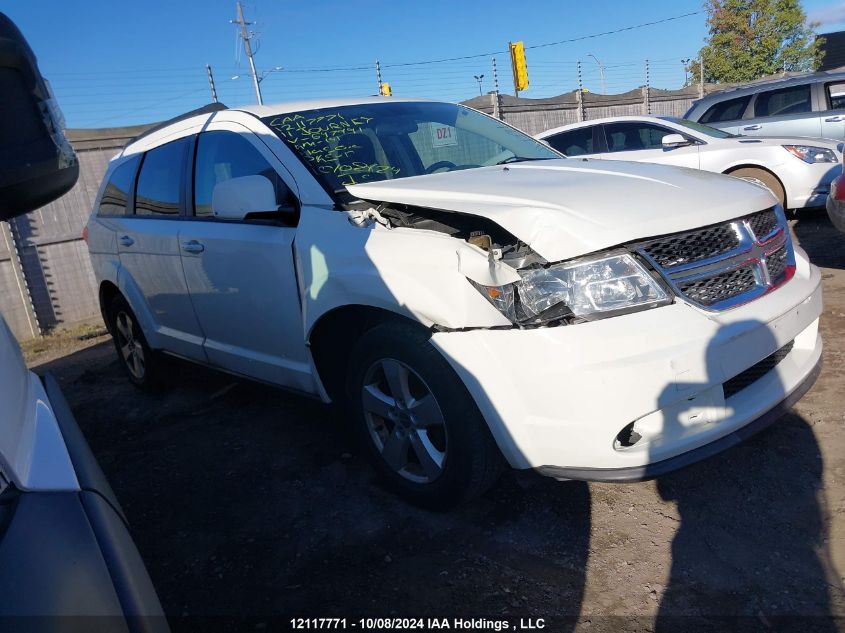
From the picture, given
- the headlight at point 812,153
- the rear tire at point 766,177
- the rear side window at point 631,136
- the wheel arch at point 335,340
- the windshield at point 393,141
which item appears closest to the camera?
the wheel arch at point 335,340

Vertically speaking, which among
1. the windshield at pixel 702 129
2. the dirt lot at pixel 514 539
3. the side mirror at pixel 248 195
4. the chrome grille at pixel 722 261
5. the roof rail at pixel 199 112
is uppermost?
the roof rail at pixel 199 112

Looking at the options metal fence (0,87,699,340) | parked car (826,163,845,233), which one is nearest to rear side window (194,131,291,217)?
parked car (826,163,845,233)

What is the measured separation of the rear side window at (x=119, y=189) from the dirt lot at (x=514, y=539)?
1.93 metres

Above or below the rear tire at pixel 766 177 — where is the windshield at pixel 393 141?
above

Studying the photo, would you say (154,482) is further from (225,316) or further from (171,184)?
(171,184)

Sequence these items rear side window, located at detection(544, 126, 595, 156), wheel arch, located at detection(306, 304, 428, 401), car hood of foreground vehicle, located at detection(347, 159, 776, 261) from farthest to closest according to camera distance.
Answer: rear side window, located at detection(544, 126, 595, 156) → wheel arch, located at detection(306, 304, 428, 401) → car hood of foreground vehicle, located at detection(347, 159, 776, 261)

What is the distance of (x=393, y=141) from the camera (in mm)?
3438

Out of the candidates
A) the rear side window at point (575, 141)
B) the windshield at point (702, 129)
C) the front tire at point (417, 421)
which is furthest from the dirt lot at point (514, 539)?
the rear side window at point (575, 141)

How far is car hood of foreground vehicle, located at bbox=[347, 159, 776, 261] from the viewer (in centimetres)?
224

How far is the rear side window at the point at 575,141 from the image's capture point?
27.8 feet

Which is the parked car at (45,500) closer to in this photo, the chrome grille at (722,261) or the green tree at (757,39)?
the chrome grille at (722,261)

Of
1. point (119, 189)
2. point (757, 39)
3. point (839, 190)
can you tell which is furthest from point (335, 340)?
point (757, 39)

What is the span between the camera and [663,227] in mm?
2301

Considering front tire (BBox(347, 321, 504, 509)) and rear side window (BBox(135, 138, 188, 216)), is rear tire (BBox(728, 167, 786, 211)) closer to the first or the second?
rear side window (BBox(135, 138, 188, 216))
